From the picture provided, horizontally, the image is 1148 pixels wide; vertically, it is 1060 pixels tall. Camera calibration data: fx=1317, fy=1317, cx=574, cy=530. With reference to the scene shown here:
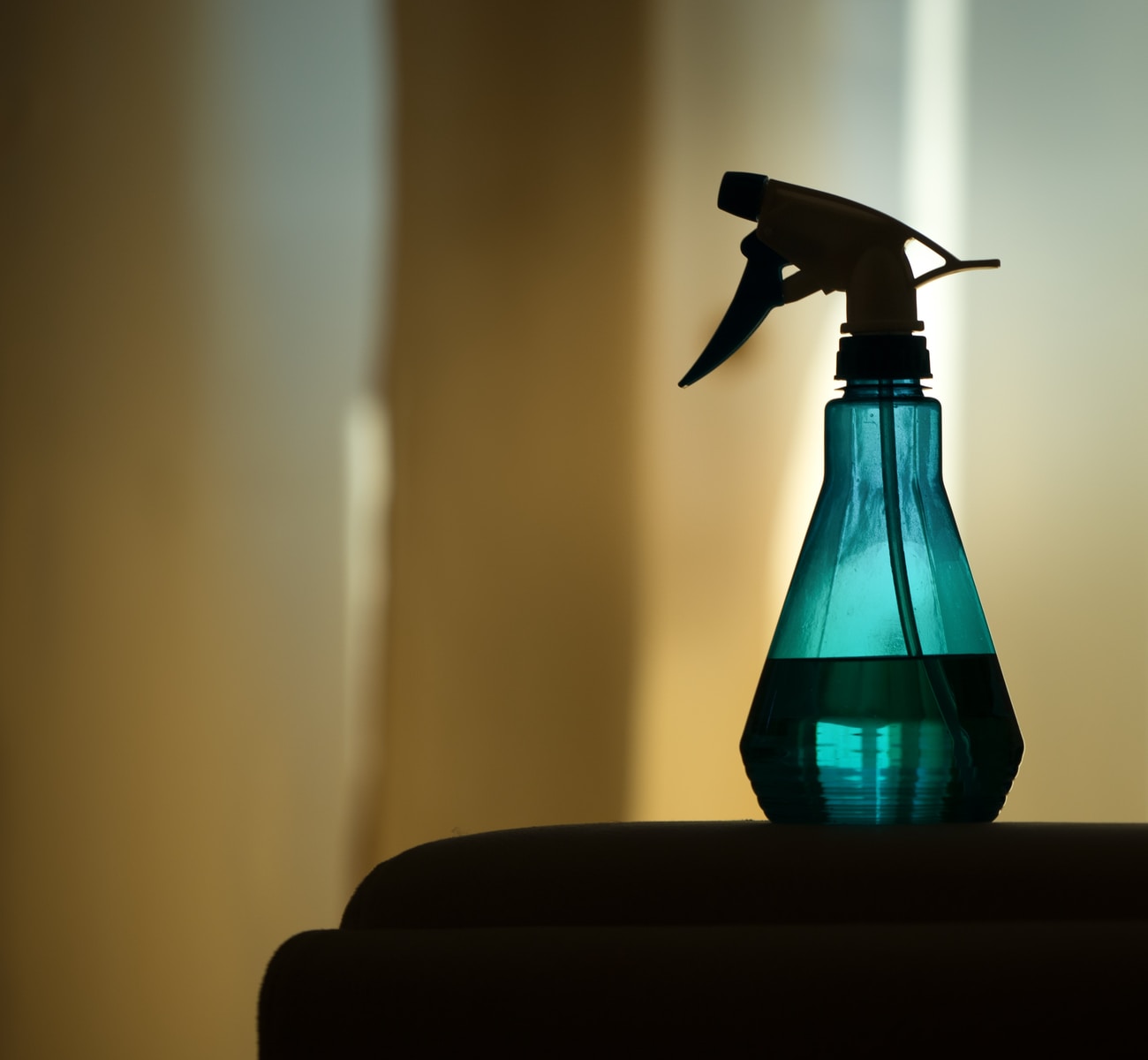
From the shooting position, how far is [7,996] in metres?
1.32

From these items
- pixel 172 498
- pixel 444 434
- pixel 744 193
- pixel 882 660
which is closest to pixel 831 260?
pixel 744 193

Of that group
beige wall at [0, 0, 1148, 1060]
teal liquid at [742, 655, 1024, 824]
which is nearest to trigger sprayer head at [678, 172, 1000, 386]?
teal liquid at [742, 655, 1024, 824]

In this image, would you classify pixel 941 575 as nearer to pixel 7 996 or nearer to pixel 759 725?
pixel 759 725

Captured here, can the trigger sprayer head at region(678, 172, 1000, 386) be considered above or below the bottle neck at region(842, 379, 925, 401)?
above

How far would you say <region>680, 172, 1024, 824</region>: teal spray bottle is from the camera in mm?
438

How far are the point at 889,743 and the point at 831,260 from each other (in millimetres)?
175

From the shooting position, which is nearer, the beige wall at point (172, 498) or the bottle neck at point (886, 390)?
the bottle neck at point (886, 390)

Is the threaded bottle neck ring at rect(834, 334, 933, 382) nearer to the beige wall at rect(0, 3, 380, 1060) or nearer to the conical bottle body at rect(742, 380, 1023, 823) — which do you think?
the conical bottle body at rect(742, 380, 1023, 823)

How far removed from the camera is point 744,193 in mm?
484

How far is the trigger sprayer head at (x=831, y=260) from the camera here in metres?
0.46

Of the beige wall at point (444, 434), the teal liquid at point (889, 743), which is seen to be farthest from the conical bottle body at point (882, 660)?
the beige wall at point (444, 434)

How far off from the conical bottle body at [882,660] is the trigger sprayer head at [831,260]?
0.02 meters

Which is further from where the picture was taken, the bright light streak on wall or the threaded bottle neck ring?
A: the bright light streak on wall

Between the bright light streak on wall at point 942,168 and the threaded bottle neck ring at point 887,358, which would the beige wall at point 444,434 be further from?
the threaded bottle neck ring at point 887,358
